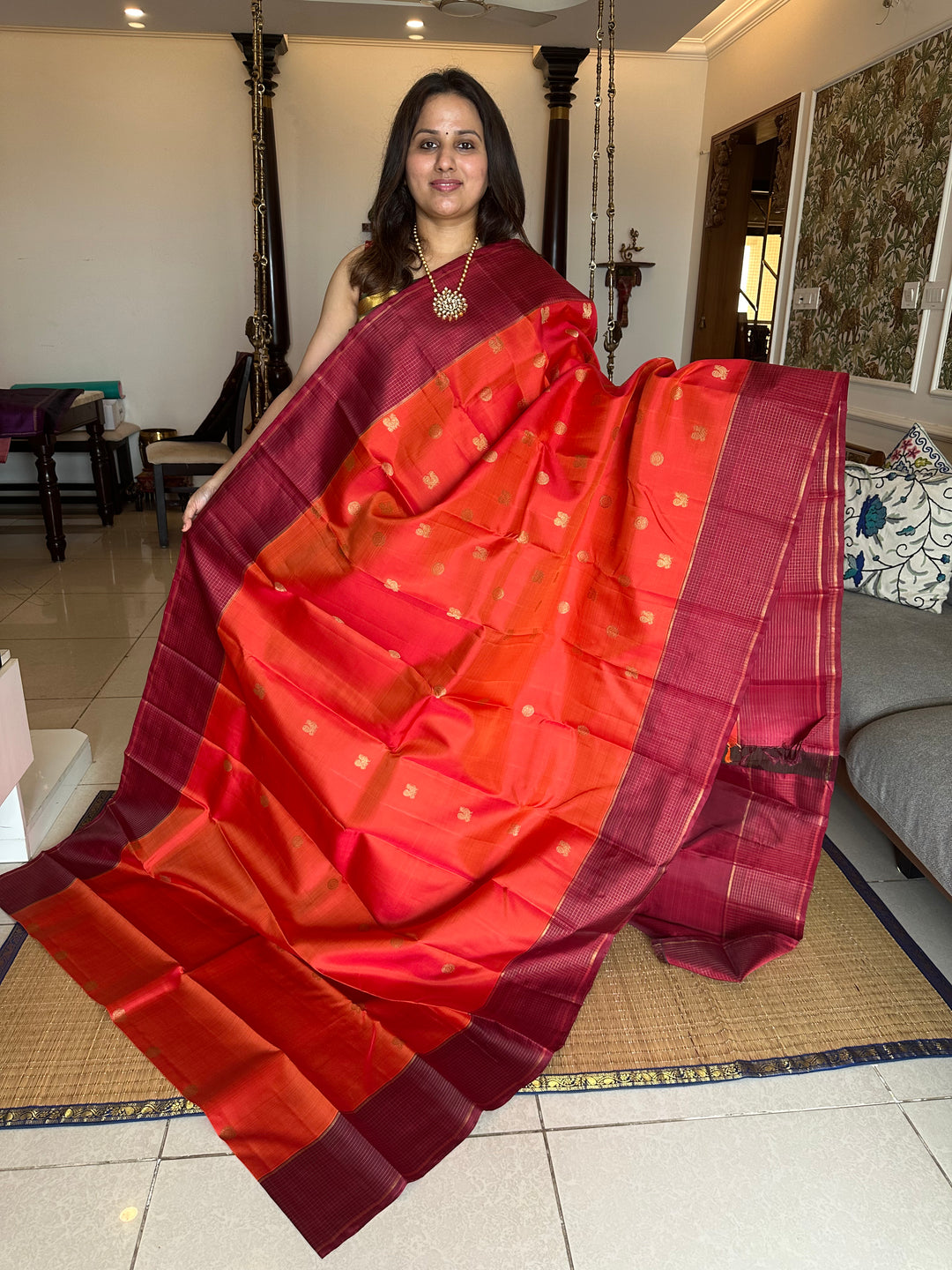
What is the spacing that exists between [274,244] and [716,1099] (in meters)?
4.98

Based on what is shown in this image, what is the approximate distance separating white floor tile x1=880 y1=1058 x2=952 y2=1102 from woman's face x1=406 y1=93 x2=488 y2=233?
1781 mm

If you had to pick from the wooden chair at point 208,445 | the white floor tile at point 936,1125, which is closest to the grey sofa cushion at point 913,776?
the white floor tile at point 936,1125

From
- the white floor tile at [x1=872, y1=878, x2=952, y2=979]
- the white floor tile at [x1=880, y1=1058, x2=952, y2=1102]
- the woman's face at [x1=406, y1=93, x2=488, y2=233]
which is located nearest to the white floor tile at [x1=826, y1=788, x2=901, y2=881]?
the white floor tile at [x1=872, y1=878, x2=952, y2=979]

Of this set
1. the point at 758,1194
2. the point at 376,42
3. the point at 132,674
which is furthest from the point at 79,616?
the point at 376,42

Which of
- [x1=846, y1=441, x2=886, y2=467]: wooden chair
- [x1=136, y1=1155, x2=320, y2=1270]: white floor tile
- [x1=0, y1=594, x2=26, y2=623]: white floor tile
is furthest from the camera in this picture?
[x1=0, y1=594, x2=26, y2=623]: white floor tile

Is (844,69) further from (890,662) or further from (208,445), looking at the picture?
(208,445)

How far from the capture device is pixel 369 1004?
142cm

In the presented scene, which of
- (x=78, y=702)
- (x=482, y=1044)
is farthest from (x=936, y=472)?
(x=78, y=702)

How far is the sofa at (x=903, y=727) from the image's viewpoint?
157 centimetres

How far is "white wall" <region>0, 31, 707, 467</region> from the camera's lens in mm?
5121

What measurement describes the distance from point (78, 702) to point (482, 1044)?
1.82 metres

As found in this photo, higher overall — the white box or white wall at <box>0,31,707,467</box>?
white wall at <box>0,31,707,467</box>

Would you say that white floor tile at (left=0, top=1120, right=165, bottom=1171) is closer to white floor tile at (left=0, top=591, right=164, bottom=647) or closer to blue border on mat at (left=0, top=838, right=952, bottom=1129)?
blue border on mat at (left=0, top=838, right=952, bottom=1129)

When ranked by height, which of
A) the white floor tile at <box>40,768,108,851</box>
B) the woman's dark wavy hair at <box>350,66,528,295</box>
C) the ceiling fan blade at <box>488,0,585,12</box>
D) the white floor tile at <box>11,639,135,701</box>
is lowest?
the white floor tile at <box>11,639,135,701</box>
